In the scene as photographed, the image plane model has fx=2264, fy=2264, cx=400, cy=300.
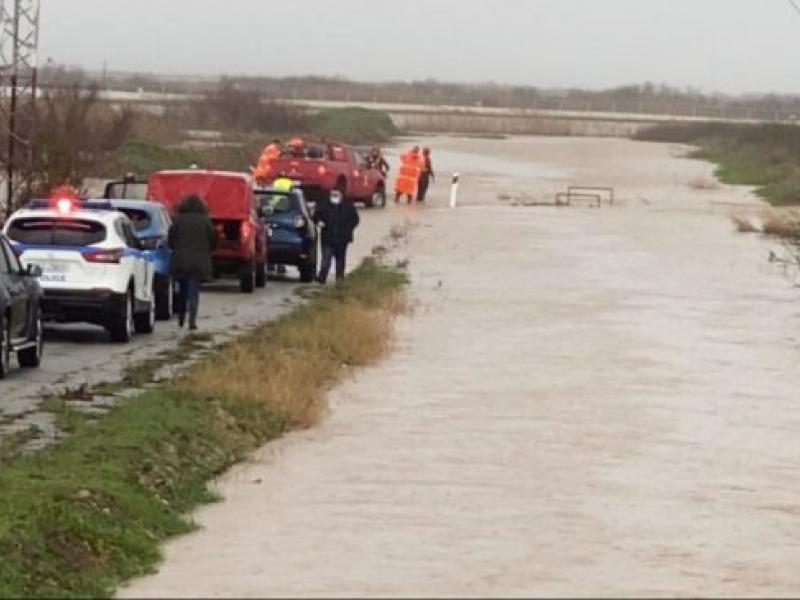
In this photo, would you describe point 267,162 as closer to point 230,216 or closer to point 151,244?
point 230,216

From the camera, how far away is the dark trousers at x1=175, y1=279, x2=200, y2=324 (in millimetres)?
28016

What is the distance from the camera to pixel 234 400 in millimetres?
21031

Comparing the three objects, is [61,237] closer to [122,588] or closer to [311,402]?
[311,402]

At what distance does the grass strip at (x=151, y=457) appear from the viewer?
43.4 feet

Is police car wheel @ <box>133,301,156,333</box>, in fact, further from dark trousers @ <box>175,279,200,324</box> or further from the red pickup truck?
the red pickup truck

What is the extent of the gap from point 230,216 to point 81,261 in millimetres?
8760

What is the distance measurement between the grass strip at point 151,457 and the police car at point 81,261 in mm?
1498

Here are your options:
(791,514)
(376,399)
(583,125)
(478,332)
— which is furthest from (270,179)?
(583,125)

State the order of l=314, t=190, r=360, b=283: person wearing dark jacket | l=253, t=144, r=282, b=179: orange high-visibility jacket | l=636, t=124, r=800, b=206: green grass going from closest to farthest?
l=314, t=190, r=360, b=283: person wearing dark jacket → l=253, t=144, r=282, b=179: orange high-visibility jacket → l=636, t=124, r=800, b=206: green grass

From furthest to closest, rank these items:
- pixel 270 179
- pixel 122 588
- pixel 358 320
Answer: pixel 270 179 < pixel 358 320 < pixel 122 588

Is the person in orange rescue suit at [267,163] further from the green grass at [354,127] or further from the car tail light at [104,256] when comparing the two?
the green grass at [354,127]

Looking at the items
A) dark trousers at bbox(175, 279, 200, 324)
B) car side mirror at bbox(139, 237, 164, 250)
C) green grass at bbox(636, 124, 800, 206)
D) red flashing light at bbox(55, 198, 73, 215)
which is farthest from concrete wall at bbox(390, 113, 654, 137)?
red flashing light at bbox(55, 198, 73, 215)

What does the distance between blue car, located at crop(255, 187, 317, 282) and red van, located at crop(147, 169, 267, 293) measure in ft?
6.22

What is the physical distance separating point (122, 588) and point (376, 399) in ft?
36.2
